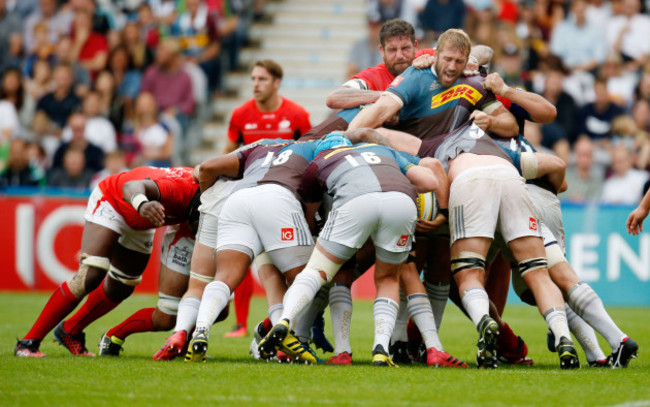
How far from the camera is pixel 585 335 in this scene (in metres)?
7.37

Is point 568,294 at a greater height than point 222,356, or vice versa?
point 568,294

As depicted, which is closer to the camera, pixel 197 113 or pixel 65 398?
pixel 65 398

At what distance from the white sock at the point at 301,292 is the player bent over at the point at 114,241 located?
1226 mm

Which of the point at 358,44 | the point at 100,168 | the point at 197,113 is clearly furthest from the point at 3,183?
the point at 358,44

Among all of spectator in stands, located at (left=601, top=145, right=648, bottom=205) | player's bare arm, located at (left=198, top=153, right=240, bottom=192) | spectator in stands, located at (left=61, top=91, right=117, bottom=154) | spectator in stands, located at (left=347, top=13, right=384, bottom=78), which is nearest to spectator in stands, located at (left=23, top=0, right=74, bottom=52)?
spectator in stands, located at (left=61, top=91, right=117, bottom=154)

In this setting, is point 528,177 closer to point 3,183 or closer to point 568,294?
point 568,294

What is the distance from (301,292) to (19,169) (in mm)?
10255

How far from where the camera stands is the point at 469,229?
22.9 ft

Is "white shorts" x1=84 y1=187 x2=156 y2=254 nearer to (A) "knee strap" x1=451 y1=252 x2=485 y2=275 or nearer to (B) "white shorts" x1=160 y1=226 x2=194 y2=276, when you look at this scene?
(B) "white shorts" x1=160 y1=226 x2=194 y2=276

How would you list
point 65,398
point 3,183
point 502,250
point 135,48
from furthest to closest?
point 135,48 → point 3,183 → point 502,250 → point 65,398

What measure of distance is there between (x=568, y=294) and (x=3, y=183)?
1062cm

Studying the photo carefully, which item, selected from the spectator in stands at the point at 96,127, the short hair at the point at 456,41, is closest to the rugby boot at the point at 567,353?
the short hair at the point at 456,41

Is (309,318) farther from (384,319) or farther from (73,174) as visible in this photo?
(73,174)

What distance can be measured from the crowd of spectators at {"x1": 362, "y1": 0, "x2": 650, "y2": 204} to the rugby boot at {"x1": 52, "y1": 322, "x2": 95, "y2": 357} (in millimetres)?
8632
